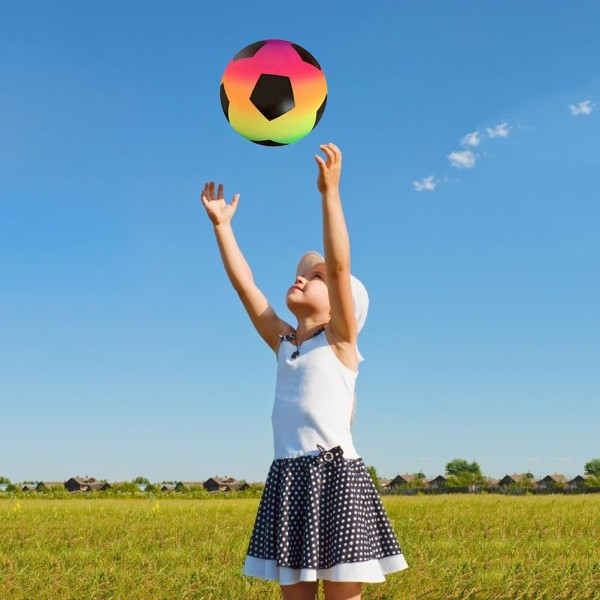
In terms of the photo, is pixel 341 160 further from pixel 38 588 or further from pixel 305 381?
pixel 38 588

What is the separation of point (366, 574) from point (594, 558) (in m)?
4.95

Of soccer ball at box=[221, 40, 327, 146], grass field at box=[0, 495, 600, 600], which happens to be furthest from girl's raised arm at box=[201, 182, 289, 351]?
grass field at box=[0, 495, 600, 600]

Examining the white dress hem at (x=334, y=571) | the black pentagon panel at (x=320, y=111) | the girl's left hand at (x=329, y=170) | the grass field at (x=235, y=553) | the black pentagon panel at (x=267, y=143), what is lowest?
the grass field at (x=235, y=553)

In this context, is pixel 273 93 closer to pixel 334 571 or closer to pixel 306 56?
pixel 306 56

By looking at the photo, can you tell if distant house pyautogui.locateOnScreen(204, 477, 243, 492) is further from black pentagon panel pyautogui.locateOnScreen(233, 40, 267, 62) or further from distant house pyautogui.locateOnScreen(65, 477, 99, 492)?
black pentagon panel pyautogui.locateOnScreen(233, 40, 267, 62)

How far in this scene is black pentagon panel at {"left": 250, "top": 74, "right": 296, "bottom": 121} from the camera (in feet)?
14.6

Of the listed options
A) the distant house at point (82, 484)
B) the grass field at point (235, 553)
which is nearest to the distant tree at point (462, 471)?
the distant house at point (82, 484)

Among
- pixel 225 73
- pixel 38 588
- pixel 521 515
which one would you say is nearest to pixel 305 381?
pixel 225 73

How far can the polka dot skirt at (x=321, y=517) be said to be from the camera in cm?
333

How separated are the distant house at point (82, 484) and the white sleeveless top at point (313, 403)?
6289 centimetres

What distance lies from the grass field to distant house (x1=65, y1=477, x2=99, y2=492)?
5599 cm

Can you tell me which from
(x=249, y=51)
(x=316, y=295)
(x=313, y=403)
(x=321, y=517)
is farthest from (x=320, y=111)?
(x=321, y=517)

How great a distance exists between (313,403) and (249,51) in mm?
2395

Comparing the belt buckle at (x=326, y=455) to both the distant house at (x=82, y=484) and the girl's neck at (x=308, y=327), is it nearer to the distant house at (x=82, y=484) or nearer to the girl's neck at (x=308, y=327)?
→ the girl's neck at (x=308, y=327)
